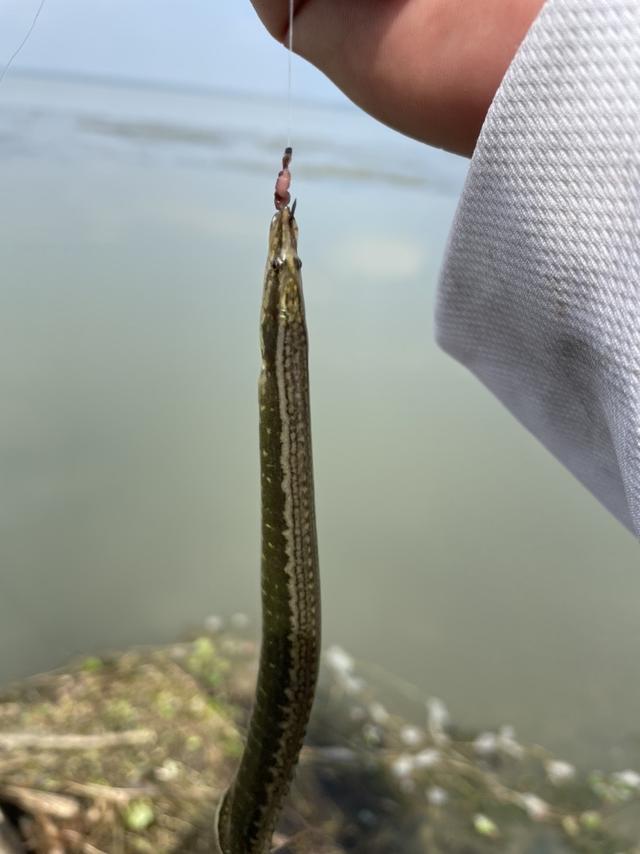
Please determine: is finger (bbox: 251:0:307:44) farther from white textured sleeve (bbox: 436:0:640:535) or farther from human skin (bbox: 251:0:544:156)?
white textured sleeve (bbox: 436:0:640:535)

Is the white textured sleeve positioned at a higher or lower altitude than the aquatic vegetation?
higher

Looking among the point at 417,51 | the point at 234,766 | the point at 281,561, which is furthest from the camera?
the point at 234,766

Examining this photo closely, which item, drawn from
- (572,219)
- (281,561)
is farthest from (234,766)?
(572,219)

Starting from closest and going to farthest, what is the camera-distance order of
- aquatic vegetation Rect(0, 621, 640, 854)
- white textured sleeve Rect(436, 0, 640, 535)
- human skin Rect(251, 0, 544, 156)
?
white textured sleeve Rect(436, 0, 640, 535), human skin Rect(251, 0, 544, 156), aquatic vegetation Rect(0, 621, 640, 854)

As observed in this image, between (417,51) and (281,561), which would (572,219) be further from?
(281,561)

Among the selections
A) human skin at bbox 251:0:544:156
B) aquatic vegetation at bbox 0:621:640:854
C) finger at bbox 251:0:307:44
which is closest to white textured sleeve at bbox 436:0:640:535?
human skin at bbox 251:0:544:156

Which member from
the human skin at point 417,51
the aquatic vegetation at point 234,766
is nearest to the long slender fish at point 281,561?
the human skin at point 417,51
